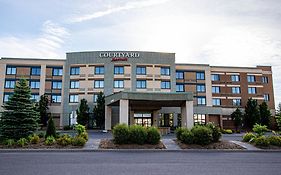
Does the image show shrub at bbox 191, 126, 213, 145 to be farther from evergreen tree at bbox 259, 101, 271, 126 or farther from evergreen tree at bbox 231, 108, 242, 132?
evergreen tree at bbox 259, 101, 271, 126

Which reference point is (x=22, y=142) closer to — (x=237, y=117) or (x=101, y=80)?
(x=101, y=80)

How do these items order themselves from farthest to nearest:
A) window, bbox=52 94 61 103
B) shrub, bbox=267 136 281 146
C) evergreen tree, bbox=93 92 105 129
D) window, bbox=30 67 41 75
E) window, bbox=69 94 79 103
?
window, bbox=30 67 41 75
window, bbox=52 94 61 103
window, bbox=69 94 79 103
evergreen tree, bbox=93 92 105 129
shrub, bbox=267 136 281 146

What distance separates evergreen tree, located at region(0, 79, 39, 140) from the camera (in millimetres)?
20969

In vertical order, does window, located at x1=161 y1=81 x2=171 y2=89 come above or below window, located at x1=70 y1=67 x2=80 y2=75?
below

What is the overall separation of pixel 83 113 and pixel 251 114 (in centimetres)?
3077

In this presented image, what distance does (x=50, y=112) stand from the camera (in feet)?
162

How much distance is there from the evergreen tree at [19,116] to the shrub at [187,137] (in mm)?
12092

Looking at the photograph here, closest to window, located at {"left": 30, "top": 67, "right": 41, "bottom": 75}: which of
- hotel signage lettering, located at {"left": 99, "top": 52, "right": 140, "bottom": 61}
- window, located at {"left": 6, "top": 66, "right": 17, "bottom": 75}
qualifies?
window, located at {"left": 6, "top": 66, "right": 17, "bottom": 75}

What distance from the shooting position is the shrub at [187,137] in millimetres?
20666

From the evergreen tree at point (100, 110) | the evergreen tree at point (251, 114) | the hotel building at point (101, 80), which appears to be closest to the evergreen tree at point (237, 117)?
the evergreen tree at point (251, 114)

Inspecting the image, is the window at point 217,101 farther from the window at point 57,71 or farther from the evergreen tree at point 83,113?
the window at point 57,71

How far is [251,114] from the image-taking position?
1953 inches

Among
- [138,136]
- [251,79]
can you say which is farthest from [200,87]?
[138,136]

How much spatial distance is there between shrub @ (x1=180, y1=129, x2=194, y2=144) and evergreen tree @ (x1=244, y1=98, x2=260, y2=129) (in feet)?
107
